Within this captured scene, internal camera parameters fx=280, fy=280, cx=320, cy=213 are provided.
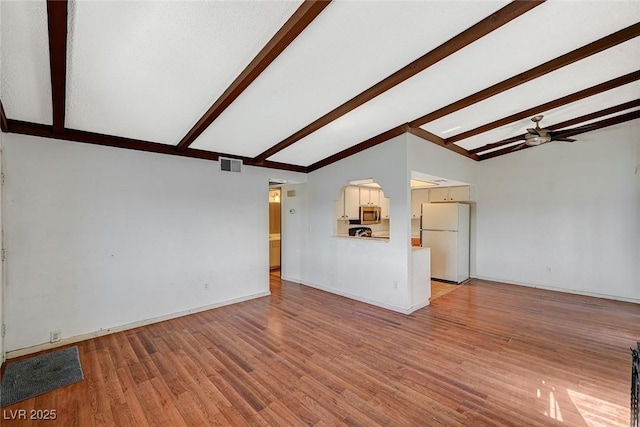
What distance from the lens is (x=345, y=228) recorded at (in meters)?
6.04

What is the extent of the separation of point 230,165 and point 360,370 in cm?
368

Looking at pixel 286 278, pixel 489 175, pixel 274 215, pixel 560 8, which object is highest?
pixel 560 8

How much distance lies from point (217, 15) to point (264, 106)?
130 centimetres

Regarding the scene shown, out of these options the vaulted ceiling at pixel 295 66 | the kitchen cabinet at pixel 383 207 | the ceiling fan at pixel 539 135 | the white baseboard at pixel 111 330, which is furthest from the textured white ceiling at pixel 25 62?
the kitchen cabinet at pixel 383 207

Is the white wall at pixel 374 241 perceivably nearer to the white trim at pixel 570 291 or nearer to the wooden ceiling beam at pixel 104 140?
the wooden ceiling beam at pixel 104 140

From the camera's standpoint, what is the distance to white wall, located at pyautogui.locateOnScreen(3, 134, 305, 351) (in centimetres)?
313

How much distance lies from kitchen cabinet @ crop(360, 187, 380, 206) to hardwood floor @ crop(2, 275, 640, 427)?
2612mm

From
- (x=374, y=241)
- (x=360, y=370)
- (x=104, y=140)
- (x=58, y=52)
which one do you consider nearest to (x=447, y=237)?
(x=374, y=241)

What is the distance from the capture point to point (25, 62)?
2.20m

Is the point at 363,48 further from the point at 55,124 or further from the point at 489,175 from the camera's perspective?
the point at 489,175

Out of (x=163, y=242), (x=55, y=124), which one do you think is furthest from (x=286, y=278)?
(x=55, y=124)

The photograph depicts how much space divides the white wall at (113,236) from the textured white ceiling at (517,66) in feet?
7.06

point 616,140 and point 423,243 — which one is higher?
point 616,140

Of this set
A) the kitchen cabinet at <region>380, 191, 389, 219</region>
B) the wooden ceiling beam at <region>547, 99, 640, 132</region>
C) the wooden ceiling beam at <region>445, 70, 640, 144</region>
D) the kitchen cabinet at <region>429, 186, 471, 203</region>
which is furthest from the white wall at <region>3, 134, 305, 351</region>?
the wooden ceiling beam at <region>547, 99, 640, 132</region>
